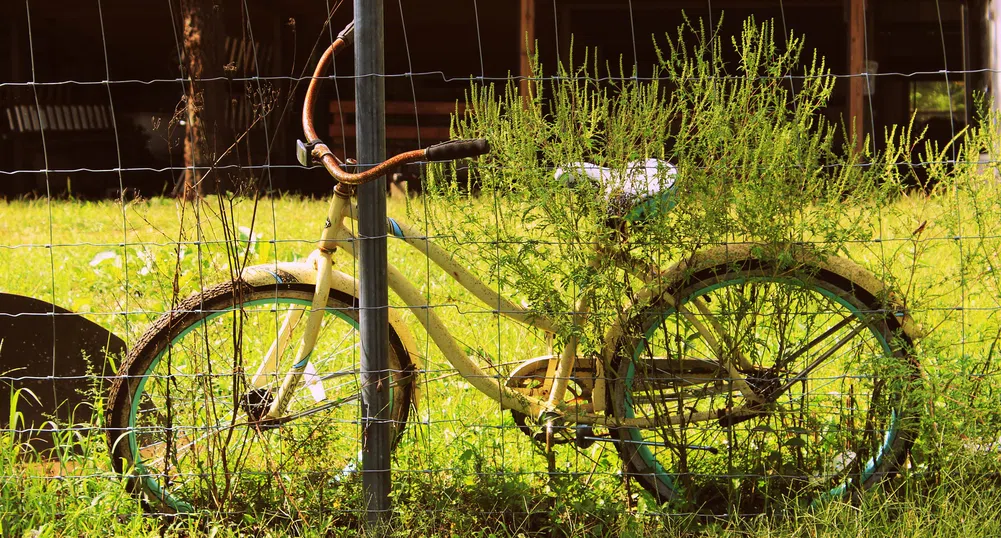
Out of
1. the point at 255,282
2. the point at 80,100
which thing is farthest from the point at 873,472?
the point at 80,100

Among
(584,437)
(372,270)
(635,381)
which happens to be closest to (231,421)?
(372,270)

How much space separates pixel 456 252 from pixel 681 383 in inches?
28.5

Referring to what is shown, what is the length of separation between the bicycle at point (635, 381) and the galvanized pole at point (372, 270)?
7 cm

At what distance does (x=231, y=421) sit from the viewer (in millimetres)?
2875

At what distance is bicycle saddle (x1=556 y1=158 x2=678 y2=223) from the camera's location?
8.96 feet

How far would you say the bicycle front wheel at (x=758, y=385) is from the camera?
2879 mm

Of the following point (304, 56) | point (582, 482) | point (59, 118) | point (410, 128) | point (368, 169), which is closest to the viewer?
point (368, 169)

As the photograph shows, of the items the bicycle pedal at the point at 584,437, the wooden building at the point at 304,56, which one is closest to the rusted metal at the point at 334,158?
the bicycle pedal at the point at 584,437

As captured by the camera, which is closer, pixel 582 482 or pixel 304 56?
pixel 582 482

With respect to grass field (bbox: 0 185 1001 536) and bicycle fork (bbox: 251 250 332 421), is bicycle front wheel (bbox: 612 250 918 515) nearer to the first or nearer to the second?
grass field (bbox: 0 185 1001 536)

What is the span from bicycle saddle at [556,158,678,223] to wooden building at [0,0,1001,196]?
277 inches

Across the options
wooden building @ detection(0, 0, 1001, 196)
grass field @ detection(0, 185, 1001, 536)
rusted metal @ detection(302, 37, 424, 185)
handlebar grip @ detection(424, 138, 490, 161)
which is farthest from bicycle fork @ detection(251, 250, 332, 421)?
wooden building @ detection(0, 0, 1001, 196)

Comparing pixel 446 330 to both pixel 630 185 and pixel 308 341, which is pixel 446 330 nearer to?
pixel 308 341

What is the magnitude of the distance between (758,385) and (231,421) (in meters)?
1.45
